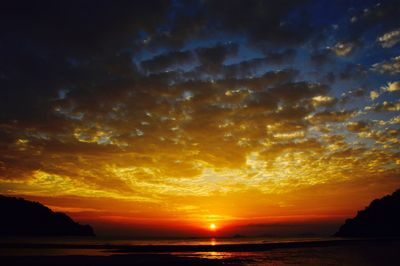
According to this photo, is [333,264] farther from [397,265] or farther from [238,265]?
[238,265]

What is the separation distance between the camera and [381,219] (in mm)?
181750

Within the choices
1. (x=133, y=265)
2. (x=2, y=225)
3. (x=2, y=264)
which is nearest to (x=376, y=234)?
(x=133, y=265)

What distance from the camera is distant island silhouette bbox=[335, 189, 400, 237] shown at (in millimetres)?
173250

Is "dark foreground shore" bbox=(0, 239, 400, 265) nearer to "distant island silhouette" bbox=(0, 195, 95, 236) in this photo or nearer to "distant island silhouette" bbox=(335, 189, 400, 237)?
"distant island silhouette" bbox=(335, 189, 400, 237)

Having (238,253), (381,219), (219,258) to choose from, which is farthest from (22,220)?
(381,219)

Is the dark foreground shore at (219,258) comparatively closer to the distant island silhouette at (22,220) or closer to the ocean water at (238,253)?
the ocean water at (238,253)

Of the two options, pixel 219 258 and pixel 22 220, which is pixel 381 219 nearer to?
pixel 219 258

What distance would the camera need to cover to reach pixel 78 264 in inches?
1485

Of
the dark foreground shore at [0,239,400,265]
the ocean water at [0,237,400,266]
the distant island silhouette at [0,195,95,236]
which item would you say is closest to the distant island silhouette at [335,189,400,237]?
the ocean water at [0,237,400,266]

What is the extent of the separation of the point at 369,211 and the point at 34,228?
202525mm

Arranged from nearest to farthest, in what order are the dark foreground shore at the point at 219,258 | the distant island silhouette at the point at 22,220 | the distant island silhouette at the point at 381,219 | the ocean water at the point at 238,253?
1. the dark foreground shore at the point at 219,258
2. the ocean water at the point at 238,253
3. the distant island silhouette at the point at 381,219
4. the distant island silhouette at the point at 22,220

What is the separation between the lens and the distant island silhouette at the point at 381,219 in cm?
17325

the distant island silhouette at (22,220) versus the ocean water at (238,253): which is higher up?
the distant island silhouette at (22,220)

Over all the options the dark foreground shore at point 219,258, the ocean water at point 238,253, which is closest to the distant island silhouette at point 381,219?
the ocean water at point 238,253
